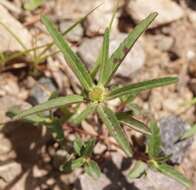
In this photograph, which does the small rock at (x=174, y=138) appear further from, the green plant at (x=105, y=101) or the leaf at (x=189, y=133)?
the green plant at (x=105, y=101)

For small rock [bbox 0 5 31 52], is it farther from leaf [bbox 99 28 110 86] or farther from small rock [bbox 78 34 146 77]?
leaf [bbox 99 28 110 86]

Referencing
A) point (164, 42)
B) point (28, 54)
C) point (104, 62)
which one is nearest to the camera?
point (104, 62)

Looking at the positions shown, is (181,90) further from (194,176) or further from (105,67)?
(105,67)

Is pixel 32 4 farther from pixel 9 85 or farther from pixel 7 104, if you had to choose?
pixel 7 104

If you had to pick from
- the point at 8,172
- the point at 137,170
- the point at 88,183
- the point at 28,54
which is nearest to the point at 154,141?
the point at 137,170

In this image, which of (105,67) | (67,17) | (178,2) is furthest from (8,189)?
(178,2)

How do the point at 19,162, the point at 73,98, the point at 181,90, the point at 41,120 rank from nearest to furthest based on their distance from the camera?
the point at 73,98, the point at 41,120, the point at 19,162, the point at 181,90

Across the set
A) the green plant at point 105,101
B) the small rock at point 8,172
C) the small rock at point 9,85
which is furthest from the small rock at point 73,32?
the small rock at point 8,172
